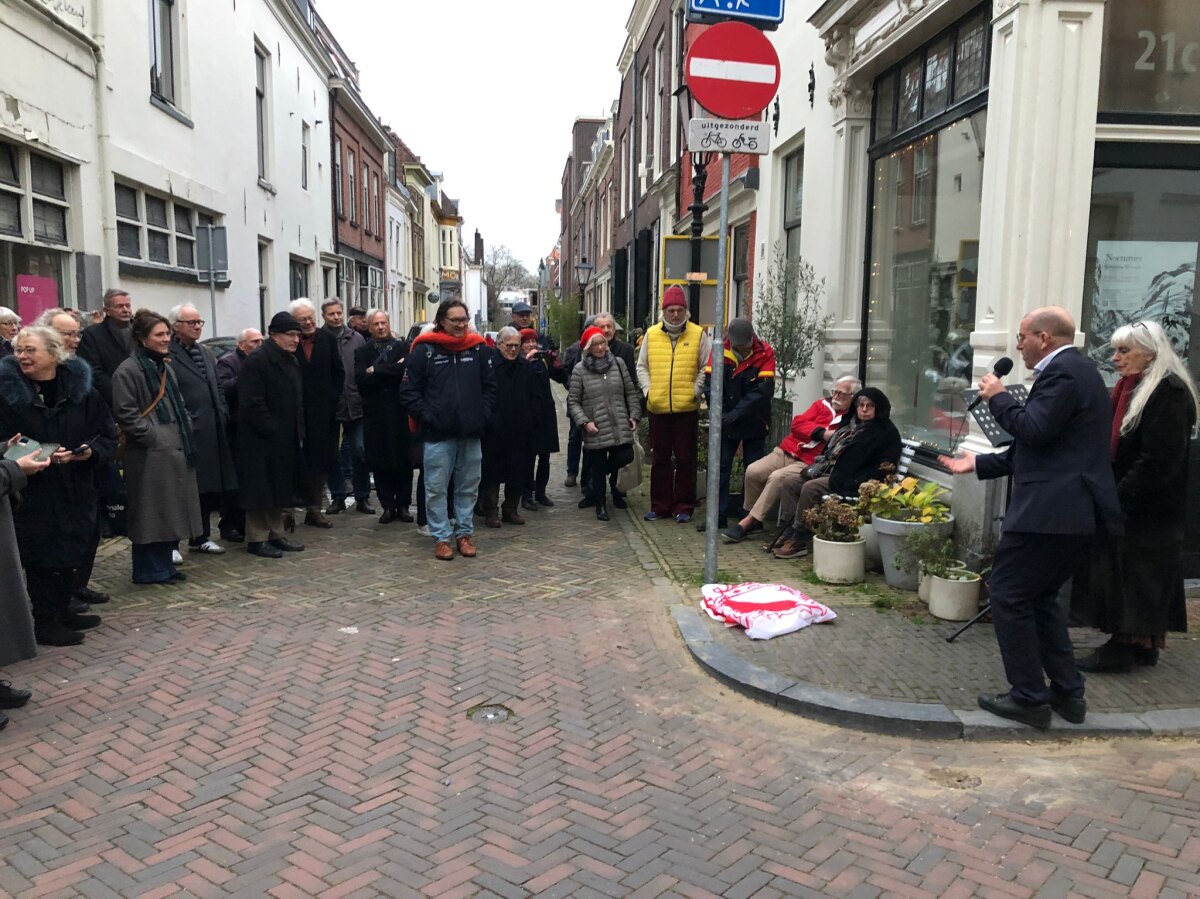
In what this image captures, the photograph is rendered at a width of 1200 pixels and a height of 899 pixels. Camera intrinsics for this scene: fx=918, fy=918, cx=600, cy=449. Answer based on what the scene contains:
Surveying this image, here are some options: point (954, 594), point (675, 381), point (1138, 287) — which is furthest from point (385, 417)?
point (1138, 287)

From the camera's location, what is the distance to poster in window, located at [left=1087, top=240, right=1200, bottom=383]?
5.77 m

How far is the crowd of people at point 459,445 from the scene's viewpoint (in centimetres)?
405

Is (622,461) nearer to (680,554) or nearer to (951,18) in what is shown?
(680,554)

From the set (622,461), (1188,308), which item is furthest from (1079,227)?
(622,461)

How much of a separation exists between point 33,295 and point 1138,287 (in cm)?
956

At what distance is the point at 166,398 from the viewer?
20.6ft

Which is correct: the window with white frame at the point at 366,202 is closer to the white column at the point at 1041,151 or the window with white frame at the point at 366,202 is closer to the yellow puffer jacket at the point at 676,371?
the yellow puffer jacket at the point at 676,371

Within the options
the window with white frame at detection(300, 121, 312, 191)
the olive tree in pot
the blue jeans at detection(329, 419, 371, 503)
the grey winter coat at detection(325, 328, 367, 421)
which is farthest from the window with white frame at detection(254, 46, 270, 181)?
the olive tree in pot

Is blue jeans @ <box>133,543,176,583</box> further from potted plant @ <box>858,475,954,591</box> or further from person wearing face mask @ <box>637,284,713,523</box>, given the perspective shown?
potted plant @ <box>858,475,954,591</box>

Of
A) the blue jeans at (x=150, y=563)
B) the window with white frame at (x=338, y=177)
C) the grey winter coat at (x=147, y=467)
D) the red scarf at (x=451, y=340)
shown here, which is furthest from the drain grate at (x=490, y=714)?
the window with white frame at (x=338, y=177)

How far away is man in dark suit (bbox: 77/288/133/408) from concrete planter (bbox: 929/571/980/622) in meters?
5.79

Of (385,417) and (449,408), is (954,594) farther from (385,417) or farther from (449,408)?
(385,417)

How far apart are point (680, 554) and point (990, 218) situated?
3.21m

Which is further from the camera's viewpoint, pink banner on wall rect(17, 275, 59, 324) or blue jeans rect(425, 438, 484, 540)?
pink banner on wall rect(17, 275, 59, 324)
